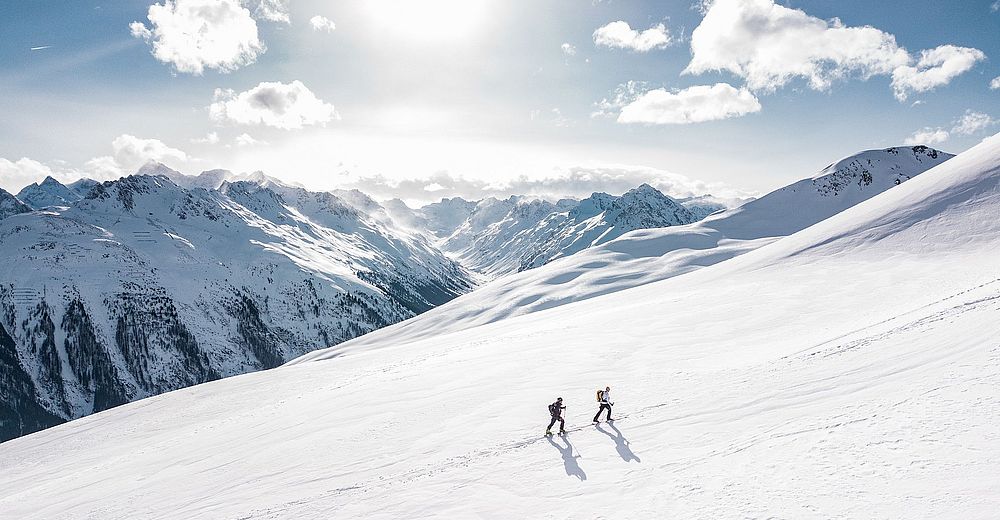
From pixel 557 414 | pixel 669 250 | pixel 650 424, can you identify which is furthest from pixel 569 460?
pixel 669 250

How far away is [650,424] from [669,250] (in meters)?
106

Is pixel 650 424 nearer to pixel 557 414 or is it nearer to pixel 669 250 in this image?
pixel 557 414

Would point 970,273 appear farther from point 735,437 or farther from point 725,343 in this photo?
point 735,437

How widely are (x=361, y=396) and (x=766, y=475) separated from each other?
2347 centimetres

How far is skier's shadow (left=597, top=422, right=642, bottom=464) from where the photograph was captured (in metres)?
14.3

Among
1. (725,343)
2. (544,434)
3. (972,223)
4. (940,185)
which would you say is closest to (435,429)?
(544,434)

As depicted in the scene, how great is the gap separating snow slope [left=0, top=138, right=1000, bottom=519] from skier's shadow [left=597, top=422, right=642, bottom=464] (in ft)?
0.26

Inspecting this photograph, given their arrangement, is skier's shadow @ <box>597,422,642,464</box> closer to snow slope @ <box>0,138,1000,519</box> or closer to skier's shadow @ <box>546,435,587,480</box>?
snow slope @ <box>0,138,1000,519</box>

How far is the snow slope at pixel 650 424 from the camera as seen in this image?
10945mm

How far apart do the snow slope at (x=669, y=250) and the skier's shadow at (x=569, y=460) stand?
227ft

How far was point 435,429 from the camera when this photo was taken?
2027 cm

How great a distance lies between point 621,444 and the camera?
50.7 feet

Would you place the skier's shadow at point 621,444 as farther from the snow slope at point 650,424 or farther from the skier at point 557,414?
the skier at point 557,414

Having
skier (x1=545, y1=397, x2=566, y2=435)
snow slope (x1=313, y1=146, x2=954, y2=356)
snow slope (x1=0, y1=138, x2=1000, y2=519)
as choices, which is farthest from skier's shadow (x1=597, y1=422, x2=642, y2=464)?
snow slope (x1=313, y1=146, x2=954, y2=356)
